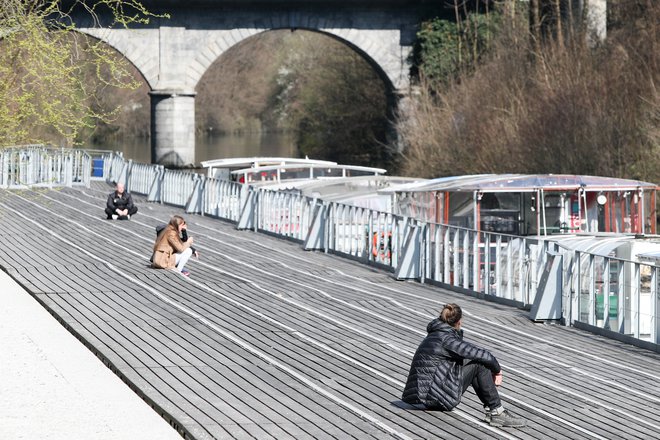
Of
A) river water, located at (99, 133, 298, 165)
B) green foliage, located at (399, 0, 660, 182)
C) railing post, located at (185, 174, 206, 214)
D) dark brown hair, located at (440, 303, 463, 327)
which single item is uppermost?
river water, located at (99, 133, 298, 165)

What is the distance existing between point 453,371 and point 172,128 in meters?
49.5

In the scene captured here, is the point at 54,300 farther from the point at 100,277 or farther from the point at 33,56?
the point at 33,56

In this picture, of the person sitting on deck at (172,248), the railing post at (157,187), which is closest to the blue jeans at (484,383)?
the person sitting on deck at (172,248)

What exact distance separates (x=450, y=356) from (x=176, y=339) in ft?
15.7

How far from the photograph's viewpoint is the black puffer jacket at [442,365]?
37.7 feet

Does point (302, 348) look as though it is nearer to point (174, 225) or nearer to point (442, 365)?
point (442, 365)

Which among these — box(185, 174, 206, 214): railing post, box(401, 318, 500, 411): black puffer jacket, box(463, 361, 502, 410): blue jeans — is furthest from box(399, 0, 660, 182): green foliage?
box(463, 361, 502, 410): blue jeans

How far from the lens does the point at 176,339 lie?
608 inches

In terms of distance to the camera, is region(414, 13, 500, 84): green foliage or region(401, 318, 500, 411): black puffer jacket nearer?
region(401, 318, 500, 411): black puffer jacket

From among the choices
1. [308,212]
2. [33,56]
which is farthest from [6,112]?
[308,212]

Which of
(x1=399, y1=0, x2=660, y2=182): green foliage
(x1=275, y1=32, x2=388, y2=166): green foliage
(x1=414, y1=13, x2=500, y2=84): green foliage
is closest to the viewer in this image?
(x1=399, y1=0, x2=660, y2=182): green foliage

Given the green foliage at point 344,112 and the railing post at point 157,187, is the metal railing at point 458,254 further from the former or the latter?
the green foliage at point 344,112

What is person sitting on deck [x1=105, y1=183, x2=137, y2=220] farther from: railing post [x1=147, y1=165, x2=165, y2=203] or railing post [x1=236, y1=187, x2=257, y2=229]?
railing post [x1=147, y1=165, x2=165, y2=203]

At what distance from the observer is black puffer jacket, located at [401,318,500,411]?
11500 mm
